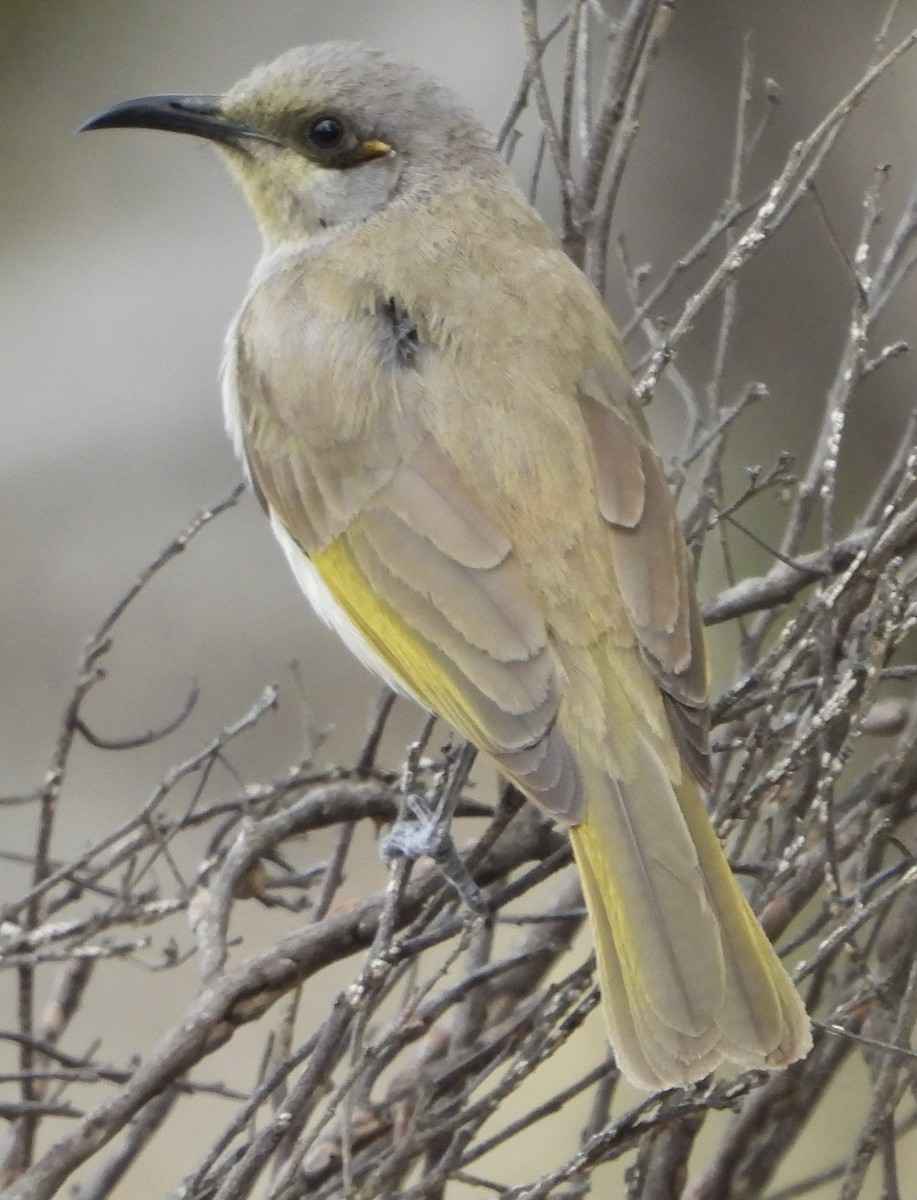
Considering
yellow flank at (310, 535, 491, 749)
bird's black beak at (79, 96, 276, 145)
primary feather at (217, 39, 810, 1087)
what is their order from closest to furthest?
1. primary feather at (217, 39, 810, 1087)
2. yellow flank at (310, 535, 491, 749)
3. bird's black beak at (79, 96, 276, 145)

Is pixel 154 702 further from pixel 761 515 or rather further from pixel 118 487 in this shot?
pixel 761 515

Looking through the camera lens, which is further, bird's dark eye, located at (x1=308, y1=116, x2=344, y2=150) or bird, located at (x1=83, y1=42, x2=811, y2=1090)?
bird's dark eye, located at (x1=308, y1=116, x2=344, y2=150)

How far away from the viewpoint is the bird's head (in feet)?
10.7

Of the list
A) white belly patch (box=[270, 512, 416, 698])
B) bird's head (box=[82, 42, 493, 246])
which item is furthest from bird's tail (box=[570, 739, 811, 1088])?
bird's head (box=[82, 42, 493, 246])

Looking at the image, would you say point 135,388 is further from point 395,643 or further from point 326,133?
point 395,643

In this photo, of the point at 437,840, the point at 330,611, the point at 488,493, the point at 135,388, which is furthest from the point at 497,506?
the point at 135,388

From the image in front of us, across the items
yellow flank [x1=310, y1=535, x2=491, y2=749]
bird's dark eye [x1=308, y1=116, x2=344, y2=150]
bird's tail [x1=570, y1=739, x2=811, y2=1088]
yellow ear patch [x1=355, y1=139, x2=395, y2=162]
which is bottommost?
bird's tail [x1=570, y1=739, x2=811, y2=1088]

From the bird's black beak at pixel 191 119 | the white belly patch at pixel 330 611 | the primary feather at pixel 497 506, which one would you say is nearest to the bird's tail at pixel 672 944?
the primary feather at pixel 497 506

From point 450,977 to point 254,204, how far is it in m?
2.07

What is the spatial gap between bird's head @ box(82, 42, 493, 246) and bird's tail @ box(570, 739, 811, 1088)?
142cm

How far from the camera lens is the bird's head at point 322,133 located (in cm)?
325

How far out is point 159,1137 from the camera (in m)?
Result: 5.72

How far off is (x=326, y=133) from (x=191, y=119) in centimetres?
26

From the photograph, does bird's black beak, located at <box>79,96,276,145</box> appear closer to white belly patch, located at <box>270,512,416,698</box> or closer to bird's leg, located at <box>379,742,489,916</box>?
white belly patch, located at <box>270,512,416,698</box>
